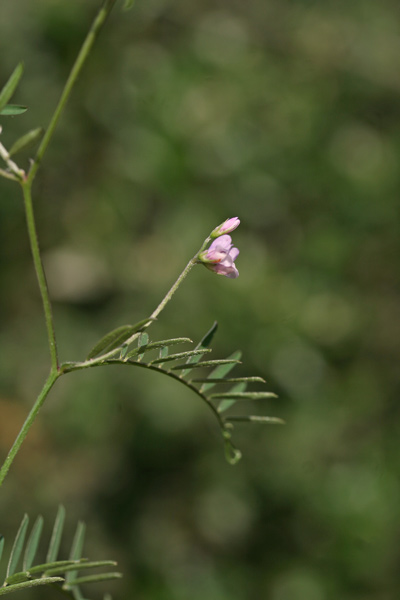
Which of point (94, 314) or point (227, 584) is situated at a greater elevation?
point (94, 314)

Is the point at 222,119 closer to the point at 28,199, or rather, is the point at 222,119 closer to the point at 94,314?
the point at 94,314

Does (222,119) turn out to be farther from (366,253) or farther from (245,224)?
(366,253)

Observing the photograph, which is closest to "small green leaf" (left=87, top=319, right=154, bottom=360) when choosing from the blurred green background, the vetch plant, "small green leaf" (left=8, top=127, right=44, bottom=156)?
the vetch plant

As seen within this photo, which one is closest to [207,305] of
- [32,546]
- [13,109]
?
[32,546]

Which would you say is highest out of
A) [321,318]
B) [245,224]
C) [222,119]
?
[222,119]

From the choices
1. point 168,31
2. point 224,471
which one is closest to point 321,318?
point 224,471

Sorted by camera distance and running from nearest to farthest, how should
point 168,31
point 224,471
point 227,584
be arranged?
point 227,584
point 224,471
point 168,31

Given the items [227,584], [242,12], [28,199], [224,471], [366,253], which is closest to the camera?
[28,199]

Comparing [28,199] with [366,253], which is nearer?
[28,199]

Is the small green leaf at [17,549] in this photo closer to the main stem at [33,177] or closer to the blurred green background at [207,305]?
the main stem at [33,177]
